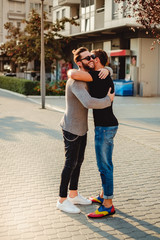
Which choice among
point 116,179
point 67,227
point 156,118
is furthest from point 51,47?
point 67,227

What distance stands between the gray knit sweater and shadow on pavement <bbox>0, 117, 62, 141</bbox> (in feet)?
16.5

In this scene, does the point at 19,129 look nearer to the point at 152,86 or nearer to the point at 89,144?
the point at 89,144

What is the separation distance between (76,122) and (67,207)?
3.26ft

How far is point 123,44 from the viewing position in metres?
28.7

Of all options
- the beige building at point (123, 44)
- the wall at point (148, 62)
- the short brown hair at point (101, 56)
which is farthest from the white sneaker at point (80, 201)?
the wall at point (148, 62)

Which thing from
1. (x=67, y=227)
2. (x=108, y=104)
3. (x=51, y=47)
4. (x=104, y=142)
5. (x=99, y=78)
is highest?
(x=51, y=47)

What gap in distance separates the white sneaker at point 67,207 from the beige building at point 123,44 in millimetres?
21159

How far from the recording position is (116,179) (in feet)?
19.4

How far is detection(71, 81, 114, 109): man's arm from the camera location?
4113 mm

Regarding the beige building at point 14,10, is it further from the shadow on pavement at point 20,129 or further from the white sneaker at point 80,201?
the white sneaker at point 80,201

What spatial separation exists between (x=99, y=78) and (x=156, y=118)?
987 centimetres

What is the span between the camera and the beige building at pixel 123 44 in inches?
1047

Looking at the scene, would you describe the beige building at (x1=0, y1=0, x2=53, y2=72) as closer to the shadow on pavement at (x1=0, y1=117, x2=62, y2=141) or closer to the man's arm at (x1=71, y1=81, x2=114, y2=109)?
the shadow on pavement at (x1=0, y1=117, x2=62, y2=141)

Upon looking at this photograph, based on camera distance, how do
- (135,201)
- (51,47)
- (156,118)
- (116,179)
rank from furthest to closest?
(51,47) → (156,118) → (116,179) → (135,201)
